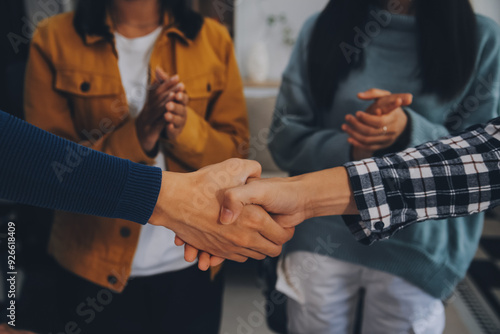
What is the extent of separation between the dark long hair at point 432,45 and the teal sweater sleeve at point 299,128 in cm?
5

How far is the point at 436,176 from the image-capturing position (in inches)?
20.9

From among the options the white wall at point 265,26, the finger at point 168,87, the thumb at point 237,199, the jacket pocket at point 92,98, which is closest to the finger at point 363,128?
the thumb at point 237,199

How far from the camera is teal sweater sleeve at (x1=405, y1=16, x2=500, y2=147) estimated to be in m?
0.62

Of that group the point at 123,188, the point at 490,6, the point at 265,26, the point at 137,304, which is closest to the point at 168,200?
the point at 123,188

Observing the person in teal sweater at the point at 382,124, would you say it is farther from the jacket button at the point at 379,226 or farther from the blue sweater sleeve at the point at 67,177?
the blue sweater sleeve at the point at 67,177

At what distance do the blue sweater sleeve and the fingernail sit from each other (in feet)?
0.37

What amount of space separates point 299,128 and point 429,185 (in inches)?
11.3

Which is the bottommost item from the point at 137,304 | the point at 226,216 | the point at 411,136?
the point at 137,304

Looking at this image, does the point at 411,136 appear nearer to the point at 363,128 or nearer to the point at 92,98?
the point at 363,128

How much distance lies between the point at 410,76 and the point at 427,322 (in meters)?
0.49

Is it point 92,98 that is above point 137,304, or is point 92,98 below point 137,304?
above

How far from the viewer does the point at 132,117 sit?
2.13 ft

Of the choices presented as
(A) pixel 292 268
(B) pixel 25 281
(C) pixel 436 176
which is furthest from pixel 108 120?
(B) pixel 25 281

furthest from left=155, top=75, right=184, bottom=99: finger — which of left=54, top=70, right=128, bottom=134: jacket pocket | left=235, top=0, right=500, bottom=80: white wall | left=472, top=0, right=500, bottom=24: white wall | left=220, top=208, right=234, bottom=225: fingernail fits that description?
left=235, top=0, right=500, bottom=80: white wall
